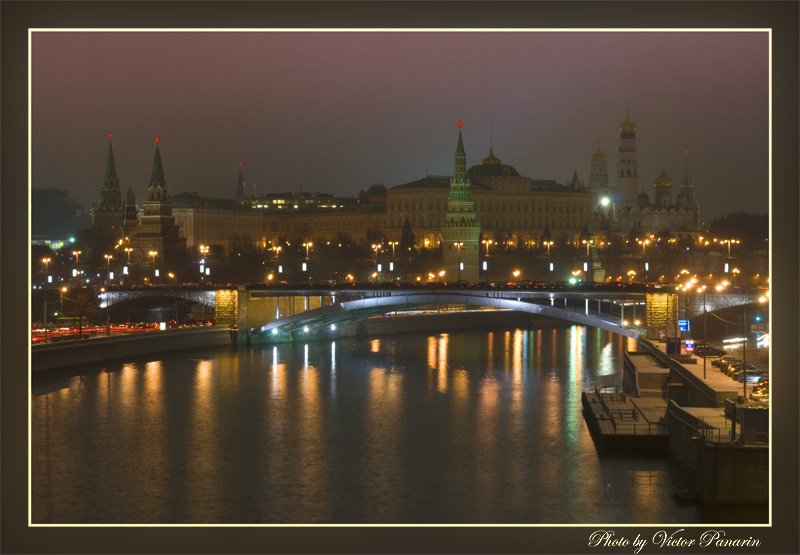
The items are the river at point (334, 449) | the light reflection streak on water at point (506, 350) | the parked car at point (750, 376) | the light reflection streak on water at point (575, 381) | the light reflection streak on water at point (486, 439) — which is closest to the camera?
the river at point (334, 449)

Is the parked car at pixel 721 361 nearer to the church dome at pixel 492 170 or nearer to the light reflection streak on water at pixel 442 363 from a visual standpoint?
the light reflection streak on water at pixel 442 363

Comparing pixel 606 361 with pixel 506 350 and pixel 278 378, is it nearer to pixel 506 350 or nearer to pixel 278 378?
pixel 506 350

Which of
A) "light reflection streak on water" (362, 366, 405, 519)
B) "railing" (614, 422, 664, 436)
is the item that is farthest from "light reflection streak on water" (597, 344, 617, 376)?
"railing" (614, 422, 664, 436)

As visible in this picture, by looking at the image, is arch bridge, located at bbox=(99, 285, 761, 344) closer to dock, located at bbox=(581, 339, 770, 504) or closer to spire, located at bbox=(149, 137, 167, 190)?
dock, located at bbox=(581, 339, 770, 504)

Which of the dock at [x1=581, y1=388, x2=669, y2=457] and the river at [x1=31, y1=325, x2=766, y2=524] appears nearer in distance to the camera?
the river at [x1=31, y1=325, x2=766, y2=524]

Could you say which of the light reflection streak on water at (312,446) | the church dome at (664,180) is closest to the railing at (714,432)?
A: the light reflection streak on water at (312,446)

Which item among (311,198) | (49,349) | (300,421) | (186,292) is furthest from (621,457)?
(311,198)

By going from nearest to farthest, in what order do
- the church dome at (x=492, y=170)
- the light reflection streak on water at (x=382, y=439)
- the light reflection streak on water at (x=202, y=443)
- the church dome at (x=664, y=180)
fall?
1. the light reflection streak on water at (x=202, y=443)
2. the light reflection streak on water at (x=382, y=439)
3. the church dome at (x=492, y=170)
4. the church dome at (x=664, y=180)
